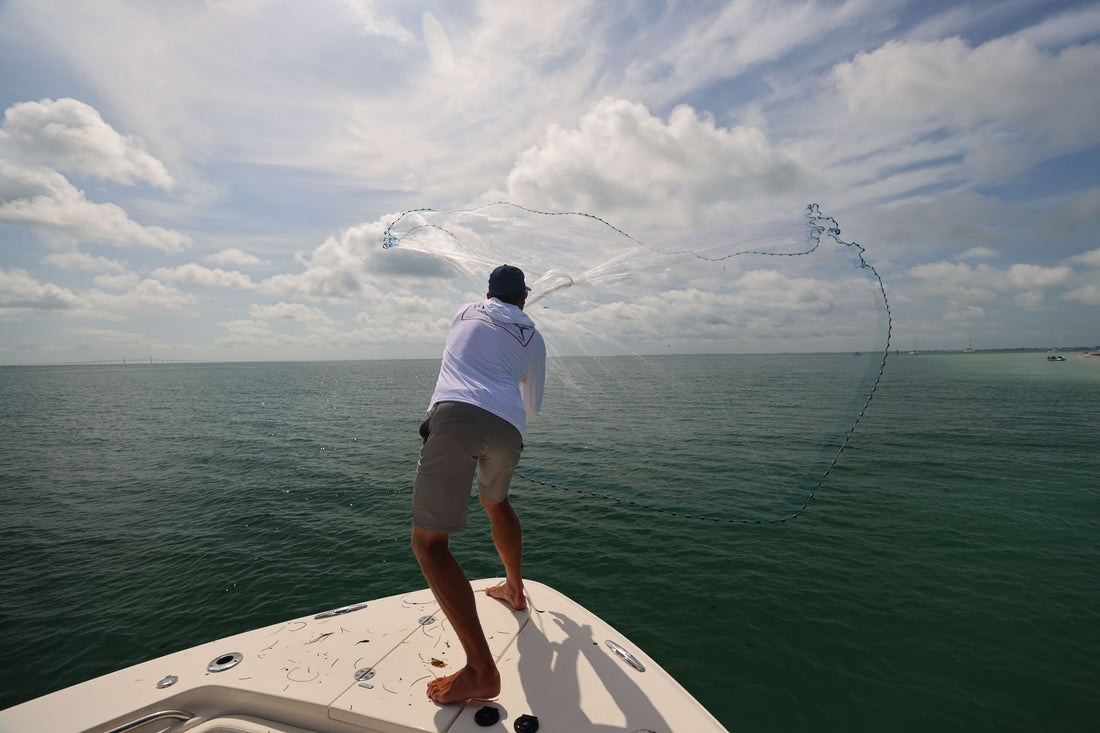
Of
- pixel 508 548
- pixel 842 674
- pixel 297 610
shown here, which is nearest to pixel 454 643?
pixel 508 548

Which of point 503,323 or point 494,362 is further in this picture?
point 503,323

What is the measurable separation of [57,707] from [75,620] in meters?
7.38

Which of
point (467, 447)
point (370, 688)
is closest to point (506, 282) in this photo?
point (467, 447)

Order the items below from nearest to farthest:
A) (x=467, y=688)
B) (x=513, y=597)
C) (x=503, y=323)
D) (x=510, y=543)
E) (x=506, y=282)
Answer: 1. (x=467, y=688)
2. (x=503, y=323)
3. (x=506, y=282)
4. (x=510, y=543)
5. (x=513, y=597)

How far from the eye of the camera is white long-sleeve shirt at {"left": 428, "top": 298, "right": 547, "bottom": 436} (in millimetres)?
3559

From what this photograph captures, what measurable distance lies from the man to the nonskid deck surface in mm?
311

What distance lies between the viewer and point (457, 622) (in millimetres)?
3438

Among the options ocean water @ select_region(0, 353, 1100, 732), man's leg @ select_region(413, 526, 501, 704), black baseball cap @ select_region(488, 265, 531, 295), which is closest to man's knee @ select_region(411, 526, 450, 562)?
man's leg @ select_region(413, 526, 501, 704)

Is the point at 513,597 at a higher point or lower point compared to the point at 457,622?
lower

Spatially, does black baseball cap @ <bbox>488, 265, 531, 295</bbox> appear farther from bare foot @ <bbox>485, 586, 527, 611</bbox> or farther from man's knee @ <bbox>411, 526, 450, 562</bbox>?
bare foot @ <bbox>485, 586, 527, 611</bbox>

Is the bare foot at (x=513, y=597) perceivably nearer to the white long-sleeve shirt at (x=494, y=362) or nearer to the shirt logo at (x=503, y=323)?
the white long-sleeve shirt at (x=494, y=362)

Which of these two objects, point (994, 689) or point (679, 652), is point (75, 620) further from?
point (994, 689)

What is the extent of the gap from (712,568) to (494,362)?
805 centimetres

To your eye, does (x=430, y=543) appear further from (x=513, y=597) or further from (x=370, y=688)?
(x=513, y=597)
